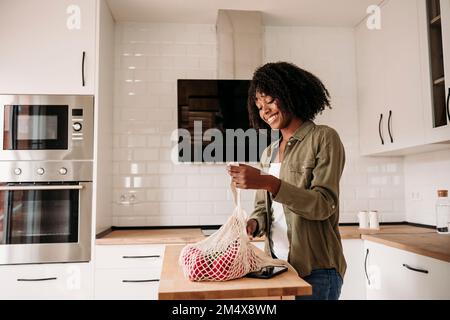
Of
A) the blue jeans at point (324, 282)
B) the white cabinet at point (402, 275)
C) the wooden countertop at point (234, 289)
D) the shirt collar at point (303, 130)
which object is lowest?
the white cabinet at point (402, 275)

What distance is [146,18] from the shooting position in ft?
8.94

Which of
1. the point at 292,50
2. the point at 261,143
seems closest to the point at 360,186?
the point at 261,143

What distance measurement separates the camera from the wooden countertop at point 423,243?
1.59 meters

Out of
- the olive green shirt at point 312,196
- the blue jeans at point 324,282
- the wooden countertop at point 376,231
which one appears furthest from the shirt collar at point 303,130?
the wooden countertop at point 376,231

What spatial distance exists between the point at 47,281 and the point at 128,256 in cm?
46

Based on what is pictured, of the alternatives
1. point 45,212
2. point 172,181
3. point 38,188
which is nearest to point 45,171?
point 38,188

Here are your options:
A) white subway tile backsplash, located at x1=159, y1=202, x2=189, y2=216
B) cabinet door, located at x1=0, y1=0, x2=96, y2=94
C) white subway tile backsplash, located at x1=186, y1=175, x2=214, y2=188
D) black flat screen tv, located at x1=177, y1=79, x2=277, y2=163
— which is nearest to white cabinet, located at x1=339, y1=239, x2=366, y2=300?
black flat screen tv, located at x1=177, y1=79, x2=277, y2=163

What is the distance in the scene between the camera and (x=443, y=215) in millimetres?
2244

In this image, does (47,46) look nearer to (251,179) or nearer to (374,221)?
(251,179)

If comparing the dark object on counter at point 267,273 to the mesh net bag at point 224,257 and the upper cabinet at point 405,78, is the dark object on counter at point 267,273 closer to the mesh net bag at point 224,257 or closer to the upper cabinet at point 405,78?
the mesh net bag at point 224,257

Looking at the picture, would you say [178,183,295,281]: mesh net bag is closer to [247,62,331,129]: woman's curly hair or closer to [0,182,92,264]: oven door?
[247,62,331,129]: woman's curly hair

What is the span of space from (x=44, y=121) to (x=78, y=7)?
27.5 inches

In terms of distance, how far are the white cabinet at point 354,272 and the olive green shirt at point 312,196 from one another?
1.09m

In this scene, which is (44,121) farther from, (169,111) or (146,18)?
(146,18)
